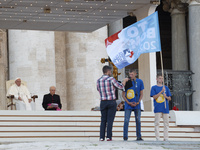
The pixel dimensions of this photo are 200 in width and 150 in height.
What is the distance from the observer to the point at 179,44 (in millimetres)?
30766

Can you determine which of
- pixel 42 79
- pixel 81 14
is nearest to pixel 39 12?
pixel 81 14

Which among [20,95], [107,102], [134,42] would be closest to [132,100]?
[107,102]

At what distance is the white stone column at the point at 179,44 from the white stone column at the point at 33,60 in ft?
22.0

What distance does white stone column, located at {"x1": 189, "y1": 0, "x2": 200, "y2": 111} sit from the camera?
2836 cm

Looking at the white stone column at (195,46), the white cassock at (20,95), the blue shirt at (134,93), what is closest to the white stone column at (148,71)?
the white cassock at (20,95)

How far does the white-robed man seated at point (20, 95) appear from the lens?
21.8m

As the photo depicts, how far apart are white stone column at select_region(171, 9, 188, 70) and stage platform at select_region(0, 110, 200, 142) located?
10671 mm

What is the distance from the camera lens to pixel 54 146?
512 inches

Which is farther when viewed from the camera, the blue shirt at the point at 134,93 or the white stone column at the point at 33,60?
the white stone column at the point at 33,60

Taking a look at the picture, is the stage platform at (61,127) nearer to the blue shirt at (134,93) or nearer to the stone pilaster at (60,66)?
the blue shirt at (134,93)

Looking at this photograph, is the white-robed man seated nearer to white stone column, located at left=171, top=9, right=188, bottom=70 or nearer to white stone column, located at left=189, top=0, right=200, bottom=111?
white stone column, located at left=189, top=0, right=200, bottom=111

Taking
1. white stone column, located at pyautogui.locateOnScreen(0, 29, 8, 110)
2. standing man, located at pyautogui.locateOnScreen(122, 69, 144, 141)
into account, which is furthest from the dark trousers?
white stone column, located at pyautogui.locateOnScreen(0, 29, 8, 110)

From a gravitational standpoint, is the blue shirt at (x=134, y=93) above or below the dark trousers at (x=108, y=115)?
above

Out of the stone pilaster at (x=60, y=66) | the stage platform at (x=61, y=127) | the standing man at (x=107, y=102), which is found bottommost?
the stage platform at (x=61, y=127)
